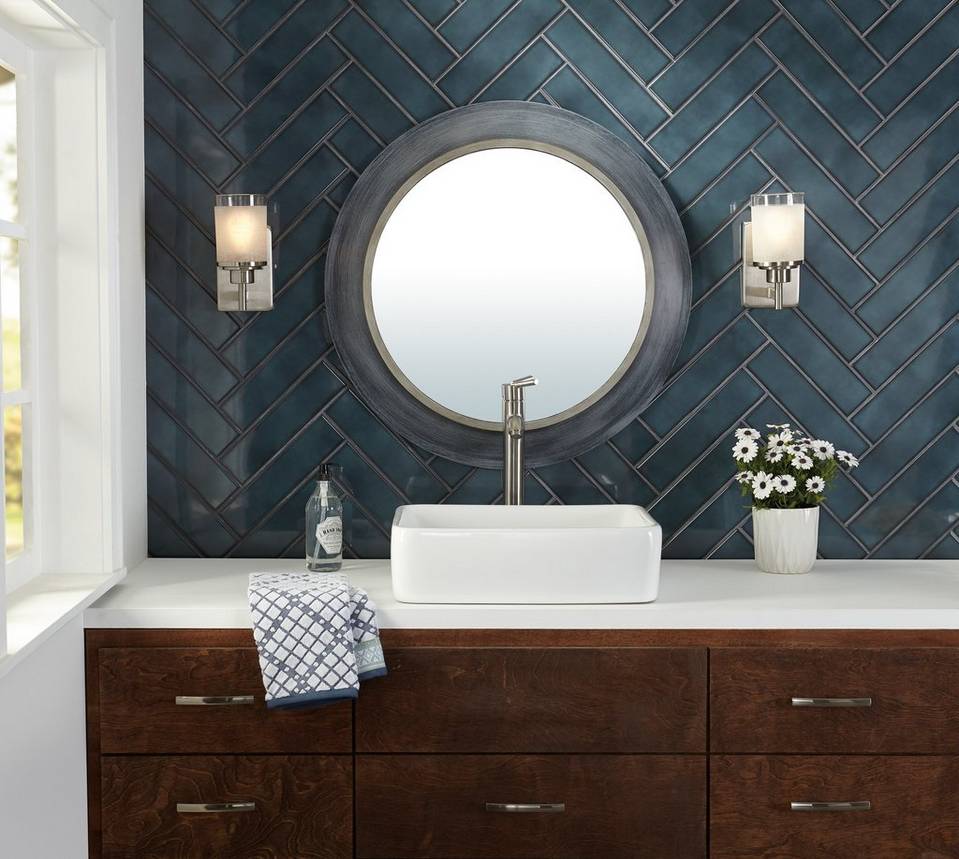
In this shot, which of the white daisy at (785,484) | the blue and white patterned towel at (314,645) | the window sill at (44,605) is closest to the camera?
the window sill at (44,605)

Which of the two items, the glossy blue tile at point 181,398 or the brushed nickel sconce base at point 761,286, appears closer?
the brushed nickel sconce base at point 761,286

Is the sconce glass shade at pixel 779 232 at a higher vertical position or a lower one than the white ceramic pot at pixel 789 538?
higher

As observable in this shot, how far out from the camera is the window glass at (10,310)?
2025mm

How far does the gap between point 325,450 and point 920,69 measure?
1.71 metres

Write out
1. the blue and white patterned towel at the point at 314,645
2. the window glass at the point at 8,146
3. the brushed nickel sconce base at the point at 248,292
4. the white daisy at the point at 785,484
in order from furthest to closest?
the brushed nickel sconce base at the point at 248,292, the white daisy at the point at 785,484, the window glass at the point at 8,146, the blue and white patterned towel at the point at 314,645

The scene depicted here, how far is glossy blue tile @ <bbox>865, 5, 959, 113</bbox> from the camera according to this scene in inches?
97.3

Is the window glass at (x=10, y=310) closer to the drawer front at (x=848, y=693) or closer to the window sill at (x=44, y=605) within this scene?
the window sill at (x=44, y=605)

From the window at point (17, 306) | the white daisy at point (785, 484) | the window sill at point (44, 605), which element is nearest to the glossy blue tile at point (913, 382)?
the white daisy at point (785, 484)

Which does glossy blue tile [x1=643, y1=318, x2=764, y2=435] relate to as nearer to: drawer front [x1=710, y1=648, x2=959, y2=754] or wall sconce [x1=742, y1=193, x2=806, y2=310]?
wall sconce [x1=742, y1=193, x2=806, y2=310]

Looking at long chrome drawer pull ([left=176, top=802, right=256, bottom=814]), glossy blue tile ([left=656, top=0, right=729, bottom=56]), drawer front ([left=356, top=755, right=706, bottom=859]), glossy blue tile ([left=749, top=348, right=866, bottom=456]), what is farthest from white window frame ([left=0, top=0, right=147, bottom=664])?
glossy blue tile ([left=749, top=348, right=866, bottom=456])

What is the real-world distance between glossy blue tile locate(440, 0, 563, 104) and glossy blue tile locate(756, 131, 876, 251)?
0.61m

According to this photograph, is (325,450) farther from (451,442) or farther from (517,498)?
(517,498)

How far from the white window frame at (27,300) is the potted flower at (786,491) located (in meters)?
1.54

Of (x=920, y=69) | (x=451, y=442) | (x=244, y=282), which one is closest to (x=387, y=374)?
(x=451, y=442)
